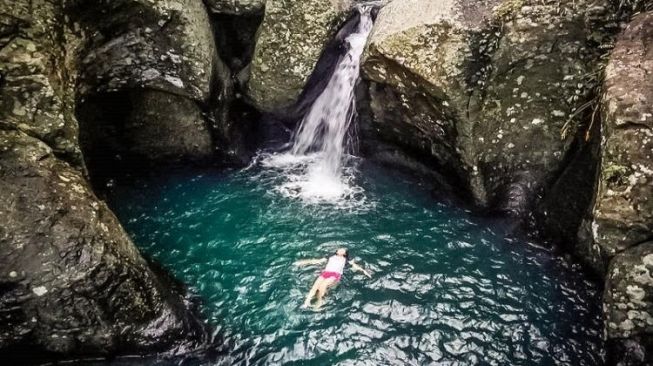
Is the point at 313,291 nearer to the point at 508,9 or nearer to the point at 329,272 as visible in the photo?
the point at 329,272

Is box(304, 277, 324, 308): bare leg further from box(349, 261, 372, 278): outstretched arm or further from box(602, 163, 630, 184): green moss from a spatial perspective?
box(602, 163, 630, 184): green moss

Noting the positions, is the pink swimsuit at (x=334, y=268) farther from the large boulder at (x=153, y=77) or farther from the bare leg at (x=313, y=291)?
the large boulder at (x=153, y=77)

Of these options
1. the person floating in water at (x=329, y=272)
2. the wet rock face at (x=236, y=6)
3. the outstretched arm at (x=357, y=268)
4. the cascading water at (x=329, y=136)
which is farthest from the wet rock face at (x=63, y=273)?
the wet rock face at (x=236, y=6)

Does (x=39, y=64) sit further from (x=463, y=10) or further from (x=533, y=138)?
(x=533, y=138)

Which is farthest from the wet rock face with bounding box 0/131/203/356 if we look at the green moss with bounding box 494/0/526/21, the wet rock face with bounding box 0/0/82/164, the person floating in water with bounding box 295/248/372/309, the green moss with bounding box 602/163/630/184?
the green moss with bounding box 494/0/526/21

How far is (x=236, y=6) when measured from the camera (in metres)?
12.6

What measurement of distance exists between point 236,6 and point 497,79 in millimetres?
7249

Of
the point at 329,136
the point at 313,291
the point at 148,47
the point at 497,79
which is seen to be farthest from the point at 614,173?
the point at 148,47

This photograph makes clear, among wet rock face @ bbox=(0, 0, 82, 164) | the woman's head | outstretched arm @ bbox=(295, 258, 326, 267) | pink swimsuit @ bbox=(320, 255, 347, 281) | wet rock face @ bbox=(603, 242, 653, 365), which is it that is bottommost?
outstretched arm @ bbox=(295, 258, 326, 267)

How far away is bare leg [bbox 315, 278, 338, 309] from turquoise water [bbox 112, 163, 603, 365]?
142 mm

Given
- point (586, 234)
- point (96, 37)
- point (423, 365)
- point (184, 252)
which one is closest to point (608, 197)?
point (586, 234)

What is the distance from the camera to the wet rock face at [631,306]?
690cm

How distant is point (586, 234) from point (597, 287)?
1052 millimetres

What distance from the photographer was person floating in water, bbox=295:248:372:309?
8.92 meters
